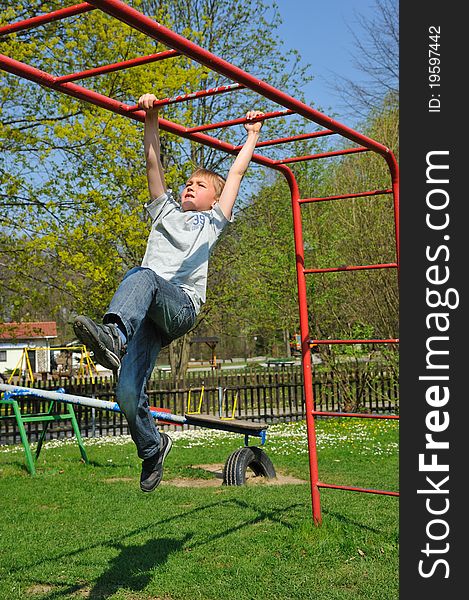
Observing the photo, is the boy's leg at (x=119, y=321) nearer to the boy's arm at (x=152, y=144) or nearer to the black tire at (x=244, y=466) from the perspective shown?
the boy's arm at (x=152, y=144)

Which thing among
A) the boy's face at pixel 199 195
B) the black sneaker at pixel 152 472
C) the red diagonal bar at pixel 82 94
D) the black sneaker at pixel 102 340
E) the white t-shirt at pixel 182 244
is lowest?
the black sneaker at pixel 152 472

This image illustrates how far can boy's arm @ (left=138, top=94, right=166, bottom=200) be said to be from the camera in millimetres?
3723

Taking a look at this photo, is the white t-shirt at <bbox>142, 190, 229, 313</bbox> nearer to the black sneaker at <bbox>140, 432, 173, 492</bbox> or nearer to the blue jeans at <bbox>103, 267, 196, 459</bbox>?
the blue jeans at <bbox>103, 267, 196, 459</bbox>

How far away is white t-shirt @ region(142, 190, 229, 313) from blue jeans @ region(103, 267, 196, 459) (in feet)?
0.43

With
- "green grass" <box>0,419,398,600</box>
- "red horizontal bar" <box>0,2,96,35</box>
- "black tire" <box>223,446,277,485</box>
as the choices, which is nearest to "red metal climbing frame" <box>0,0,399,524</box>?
"red horizontal bar" <box>0,2,96,35</box>

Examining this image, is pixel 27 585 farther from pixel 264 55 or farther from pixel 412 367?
Answer: pixel 264 55

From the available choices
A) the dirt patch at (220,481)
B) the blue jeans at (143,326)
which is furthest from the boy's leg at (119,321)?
the dirt patch at (220,481)

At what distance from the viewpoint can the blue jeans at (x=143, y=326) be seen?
3.05 m

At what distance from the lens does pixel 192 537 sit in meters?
5.44

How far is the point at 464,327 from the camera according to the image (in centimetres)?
324

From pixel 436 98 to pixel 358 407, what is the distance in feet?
42.4

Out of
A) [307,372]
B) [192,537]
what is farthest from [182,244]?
[192,537]

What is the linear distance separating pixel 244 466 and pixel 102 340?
17.2 ft

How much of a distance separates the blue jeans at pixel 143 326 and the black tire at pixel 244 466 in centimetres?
402
